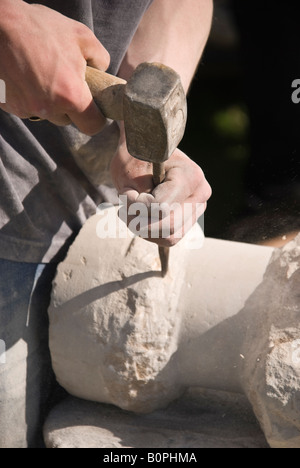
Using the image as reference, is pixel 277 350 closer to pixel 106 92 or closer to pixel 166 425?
pixel 166 425

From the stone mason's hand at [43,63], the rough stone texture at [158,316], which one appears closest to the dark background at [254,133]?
the rough stone texture at [158,316]

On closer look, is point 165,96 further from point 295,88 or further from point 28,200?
point 295,88

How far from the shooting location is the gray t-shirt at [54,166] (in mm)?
1469

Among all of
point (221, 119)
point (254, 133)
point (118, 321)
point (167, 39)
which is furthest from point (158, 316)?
point (221, 119)

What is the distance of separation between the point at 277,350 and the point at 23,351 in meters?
0.63

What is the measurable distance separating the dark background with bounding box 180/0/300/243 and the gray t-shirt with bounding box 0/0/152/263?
0.52 meters

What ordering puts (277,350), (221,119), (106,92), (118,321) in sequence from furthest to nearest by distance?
(221,119)
(118,321)
(277,350)
(106,92)

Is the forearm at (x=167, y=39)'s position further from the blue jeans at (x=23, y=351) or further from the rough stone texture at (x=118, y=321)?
the blue jeans at (x=23, y=351)

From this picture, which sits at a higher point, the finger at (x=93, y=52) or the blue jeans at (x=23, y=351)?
the finger at (x=93, y=52)

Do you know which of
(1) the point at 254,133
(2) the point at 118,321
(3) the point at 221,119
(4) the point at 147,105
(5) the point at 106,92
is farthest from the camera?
(3) the point at 221,119

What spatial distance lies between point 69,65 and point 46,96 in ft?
0.23

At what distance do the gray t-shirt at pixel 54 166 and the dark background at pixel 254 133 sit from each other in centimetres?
52

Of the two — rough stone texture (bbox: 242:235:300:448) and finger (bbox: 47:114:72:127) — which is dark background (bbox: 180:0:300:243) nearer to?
rough stone texture (bbox: 242:235:300:448)

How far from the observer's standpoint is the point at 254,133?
2.98 metres
